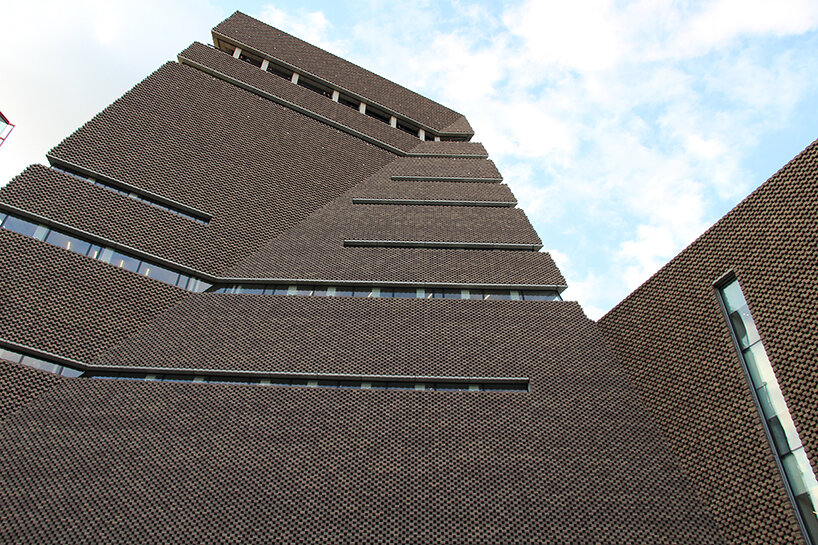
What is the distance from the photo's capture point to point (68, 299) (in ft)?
58.2

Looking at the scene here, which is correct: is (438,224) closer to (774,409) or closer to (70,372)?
(774,409)

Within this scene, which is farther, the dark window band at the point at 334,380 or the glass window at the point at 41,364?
the dark window band at the point at 334,380

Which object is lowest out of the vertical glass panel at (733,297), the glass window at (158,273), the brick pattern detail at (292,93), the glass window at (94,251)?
the vertical glass panel at (733,297)

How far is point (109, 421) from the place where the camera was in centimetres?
1509

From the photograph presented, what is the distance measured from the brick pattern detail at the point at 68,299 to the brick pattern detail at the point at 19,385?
90 cm

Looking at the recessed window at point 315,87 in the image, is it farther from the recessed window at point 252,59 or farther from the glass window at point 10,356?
the glass window at point 10,356

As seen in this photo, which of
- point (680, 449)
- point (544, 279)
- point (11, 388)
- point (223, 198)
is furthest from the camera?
point (223, 198)

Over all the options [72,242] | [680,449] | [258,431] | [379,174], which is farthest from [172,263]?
[680,449]

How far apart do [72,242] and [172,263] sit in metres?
4.08

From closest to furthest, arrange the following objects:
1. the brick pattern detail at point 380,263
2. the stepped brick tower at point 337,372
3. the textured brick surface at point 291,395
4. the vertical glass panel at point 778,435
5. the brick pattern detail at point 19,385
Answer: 1. the vertical glass panel at point 778,435
2. the stepped brick tower at point 337,372
3. the textured brick surface at point 291,395
4. the brick pattern detail at point 19,385
5. the brick pattern detail at point 380,263

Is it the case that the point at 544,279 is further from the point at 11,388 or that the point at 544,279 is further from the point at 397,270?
the point at 11,388

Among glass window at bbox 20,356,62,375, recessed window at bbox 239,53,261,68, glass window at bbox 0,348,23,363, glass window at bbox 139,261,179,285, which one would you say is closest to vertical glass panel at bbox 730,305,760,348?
glass window at bbox 139,261,179,285

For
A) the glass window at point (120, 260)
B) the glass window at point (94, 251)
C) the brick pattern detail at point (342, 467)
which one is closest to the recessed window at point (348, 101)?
the glass window at point (120, 260)

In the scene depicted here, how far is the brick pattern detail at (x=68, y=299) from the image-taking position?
16.8m
